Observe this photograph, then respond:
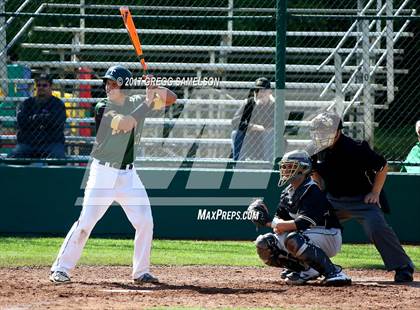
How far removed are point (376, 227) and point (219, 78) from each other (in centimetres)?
578

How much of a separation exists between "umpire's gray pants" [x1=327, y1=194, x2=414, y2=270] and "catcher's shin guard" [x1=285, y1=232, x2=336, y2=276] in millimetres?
785

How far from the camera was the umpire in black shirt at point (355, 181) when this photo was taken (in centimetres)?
821

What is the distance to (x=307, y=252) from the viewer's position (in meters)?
7.55

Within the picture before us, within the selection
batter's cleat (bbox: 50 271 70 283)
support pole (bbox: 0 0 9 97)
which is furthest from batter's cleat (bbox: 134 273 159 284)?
support pole (bbox: 0 0 9 97)

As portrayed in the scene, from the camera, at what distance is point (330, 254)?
26.0 ft

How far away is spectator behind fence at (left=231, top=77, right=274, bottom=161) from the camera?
11.9 m

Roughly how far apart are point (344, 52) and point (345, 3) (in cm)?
224

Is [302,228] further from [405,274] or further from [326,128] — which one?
[405,274]

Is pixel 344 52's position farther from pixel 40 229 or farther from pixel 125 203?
pixel 125 203

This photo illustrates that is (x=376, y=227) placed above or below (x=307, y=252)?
above

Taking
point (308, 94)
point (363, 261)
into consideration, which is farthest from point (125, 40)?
point (363, 261)

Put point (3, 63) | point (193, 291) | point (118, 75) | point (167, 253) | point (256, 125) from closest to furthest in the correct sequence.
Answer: point (193, 291), point (118, 75), point (167, 253), point (3, 63), point (256, 125)

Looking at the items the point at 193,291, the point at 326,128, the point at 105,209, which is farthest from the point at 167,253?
the point at 326,128

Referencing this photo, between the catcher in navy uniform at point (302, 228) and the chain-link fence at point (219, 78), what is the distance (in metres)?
3.46
